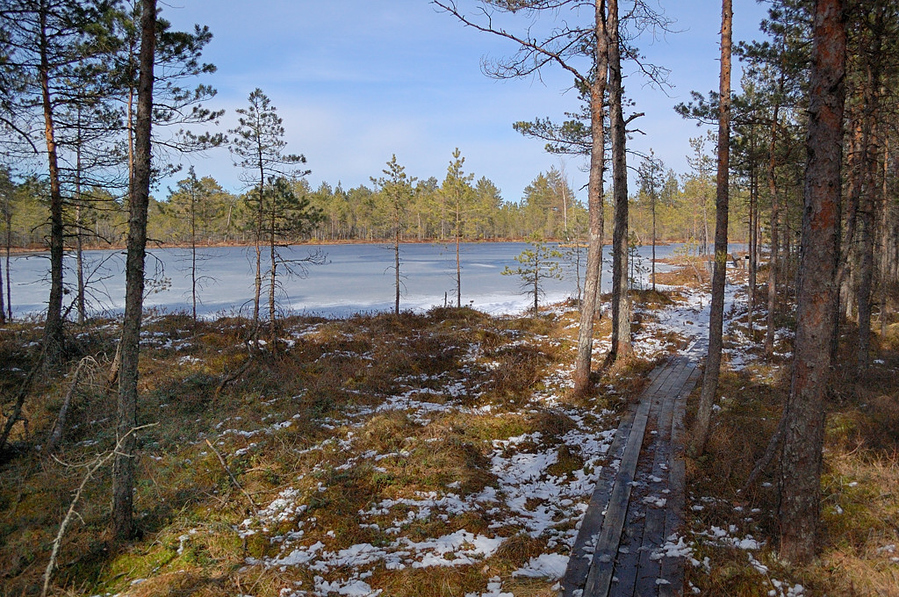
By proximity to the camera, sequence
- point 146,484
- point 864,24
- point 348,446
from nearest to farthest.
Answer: point 146,484 → point 348,446 → point 864,24

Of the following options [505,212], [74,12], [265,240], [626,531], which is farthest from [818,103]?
[505,212]

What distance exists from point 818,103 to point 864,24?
6.99 metres

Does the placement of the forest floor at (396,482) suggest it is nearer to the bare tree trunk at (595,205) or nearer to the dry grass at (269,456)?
A: the dry grass at (269,456)

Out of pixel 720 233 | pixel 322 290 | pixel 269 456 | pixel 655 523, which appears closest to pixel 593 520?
pixel 655 523

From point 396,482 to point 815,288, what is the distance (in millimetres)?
5687

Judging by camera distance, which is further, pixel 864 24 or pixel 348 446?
pixel 864 24

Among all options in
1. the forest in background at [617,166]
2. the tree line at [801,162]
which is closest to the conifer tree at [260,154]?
the forest in background at [617,166]

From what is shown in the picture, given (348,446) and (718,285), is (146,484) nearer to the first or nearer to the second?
(348,446)

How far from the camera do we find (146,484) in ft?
23.2

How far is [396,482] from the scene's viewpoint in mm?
6812

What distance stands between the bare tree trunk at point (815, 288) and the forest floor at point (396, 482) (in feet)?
1.86

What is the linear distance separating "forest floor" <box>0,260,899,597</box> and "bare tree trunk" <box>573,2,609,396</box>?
83 centimetres

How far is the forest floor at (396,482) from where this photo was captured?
4738 millimetres

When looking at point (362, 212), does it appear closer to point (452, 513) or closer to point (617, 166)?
point (617, 166)
